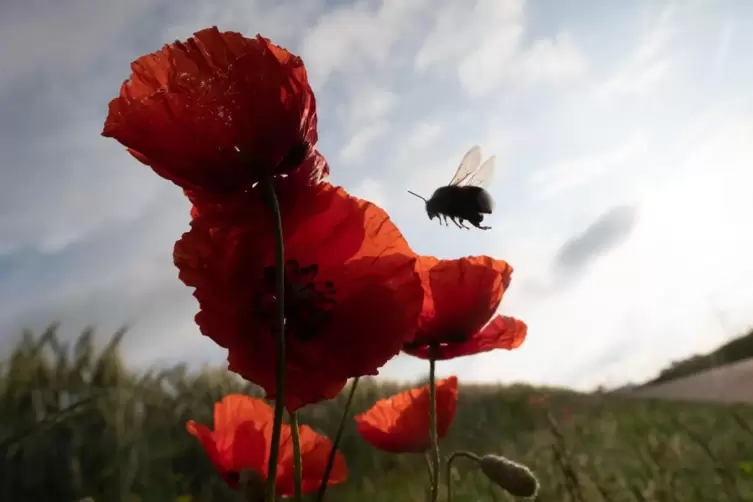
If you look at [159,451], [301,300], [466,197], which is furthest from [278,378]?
[159,451]

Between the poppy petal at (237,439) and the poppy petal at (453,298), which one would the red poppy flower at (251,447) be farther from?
the poppy petal at (453,298)

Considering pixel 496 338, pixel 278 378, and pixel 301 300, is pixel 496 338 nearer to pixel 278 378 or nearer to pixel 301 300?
pixel 301 300

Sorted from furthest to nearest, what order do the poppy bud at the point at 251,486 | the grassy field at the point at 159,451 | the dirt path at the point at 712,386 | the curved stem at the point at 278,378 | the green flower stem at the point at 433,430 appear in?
the dirt path at the point at 712,386
the grassy field at the point at 159,451
the green flower stem at the point at 433,430
the poppy bud at the point at 251,486
the curved stem at the point at 278,378

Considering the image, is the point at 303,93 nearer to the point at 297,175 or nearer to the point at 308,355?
the point at 297,175

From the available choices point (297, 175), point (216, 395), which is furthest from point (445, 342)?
point (216, 395)

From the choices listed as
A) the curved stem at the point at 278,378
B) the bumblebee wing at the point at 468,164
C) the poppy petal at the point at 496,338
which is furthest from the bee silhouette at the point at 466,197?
the curved stem at the point at 278,378
